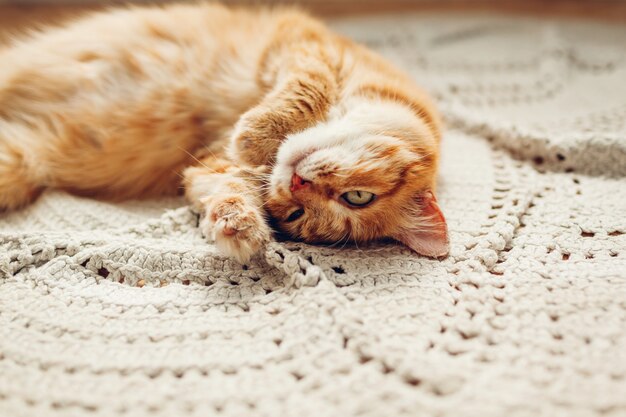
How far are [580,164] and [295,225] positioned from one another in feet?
2.94

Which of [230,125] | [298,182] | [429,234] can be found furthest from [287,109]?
[429,234]

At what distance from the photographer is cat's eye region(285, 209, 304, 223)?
1.37 m

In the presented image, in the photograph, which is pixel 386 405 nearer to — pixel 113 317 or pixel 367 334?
pixel 367 334

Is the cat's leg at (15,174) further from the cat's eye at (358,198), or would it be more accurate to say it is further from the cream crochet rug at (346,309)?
the cat's eye at (358,198)

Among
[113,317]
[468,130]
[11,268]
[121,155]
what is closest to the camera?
[113,317]

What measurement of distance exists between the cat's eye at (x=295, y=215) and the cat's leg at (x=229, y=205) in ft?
0.24

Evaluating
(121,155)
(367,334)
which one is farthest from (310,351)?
(121,155)

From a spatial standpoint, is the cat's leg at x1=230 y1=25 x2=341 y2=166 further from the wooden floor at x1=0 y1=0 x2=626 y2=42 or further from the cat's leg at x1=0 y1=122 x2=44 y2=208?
the wooden floor at x1=0 y1=0 x2=626 y2=42

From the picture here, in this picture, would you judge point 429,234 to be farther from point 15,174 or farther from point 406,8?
point 406,8

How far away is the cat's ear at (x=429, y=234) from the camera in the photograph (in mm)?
1232

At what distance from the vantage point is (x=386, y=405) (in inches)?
32.7

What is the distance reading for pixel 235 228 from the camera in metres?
1.19

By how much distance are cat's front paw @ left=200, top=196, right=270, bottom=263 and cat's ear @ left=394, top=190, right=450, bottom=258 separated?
368 millimetres

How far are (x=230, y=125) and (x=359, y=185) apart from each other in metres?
0.58
